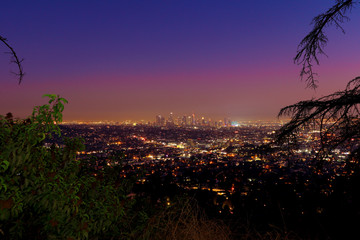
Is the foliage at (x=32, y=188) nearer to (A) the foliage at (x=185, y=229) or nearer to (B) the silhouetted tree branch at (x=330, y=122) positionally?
(A) the foliage at (x=185, y=229)

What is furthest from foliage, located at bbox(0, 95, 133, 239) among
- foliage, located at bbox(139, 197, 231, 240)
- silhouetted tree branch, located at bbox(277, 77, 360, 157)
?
silhouetted tree branch, located at bbox(277, 77, 360, 157)

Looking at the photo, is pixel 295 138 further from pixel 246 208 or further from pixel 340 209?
pixel 246 208

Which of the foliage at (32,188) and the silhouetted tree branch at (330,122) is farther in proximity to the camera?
the silhouetted tree branch at (330,122)

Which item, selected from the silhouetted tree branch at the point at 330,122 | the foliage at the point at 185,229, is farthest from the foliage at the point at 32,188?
the silhouetted tree branch at the point at 330,122

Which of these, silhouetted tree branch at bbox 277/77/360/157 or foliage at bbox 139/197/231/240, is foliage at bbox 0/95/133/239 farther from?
silhouetted tree branch at bbox 277/77/360/157

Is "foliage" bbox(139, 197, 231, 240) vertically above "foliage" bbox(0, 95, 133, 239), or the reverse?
"foliage" bbox(0, 95, 133, 239)

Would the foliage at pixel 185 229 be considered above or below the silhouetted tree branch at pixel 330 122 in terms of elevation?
below

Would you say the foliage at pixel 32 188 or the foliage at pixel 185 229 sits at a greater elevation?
the foliage at pixel 32 188

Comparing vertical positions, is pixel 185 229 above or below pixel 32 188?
below

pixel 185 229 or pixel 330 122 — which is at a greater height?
pixel 330 122

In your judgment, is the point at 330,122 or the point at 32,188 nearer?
the point at 32,188

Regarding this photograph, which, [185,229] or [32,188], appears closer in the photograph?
[32,188]
